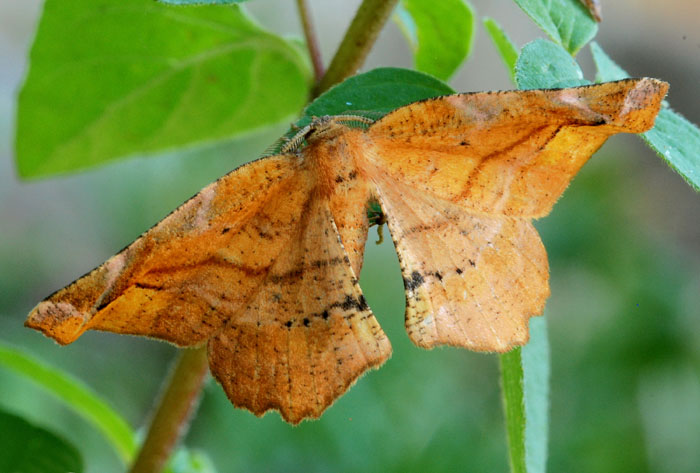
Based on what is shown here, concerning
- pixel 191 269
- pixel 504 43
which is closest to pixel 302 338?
pixel 191 269

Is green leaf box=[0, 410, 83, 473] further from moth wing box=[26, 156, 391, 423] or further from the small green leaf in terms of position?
the small green leaf

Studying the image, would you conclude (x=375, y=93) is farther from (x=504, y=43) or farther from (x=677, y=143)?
(x=677, y=143)

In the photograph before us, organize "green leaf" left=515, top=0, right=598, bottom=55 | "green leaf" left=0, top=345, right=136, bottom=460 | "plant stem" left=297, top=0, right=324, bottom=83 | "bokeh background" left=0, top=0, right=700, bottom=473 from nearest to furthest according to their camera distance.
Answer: "green leaf" left=515, top=0, right=598, bottom=55, "plant stem" left=297, top=0, right=324, bottom=83, "green leaf" left=0, top=345, right=136, bottom=460, "bokeh background" left=0, top=0, right=700, bottom=473

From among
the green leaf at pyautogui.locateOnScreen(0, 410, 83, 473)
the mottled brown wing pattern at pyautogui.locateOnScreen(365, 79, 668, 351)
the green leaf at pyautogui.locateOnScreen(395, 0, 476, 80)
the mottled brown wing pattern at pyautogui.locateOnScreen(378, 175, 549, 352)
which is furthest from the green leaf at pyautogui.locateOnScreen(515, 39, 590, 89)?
the green leaf at pyautogui.locateOnScreen(0, 410, 83, 473)

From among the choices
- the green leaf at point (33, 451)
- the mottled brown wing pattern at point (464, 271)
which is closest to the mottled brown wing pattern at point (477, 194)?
the mottled brown wing pattern at point (464, 271)

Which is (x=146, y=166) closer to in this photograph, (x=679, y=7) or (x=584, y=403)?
(x=584, y=403)

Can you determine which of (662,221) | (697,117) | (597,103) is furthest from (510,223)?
(697,117)

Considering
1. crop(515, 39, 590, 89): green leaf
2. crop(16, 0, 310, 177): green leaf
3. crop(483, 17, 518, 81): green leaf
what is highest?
crop(16, 0, 310, 177): green leaf
